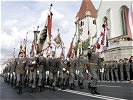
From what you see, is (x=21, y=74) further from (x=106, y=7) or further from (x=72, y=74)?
(x=106, y=7)

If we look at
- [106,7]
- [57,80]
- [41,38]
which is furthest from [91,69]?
[106,7]

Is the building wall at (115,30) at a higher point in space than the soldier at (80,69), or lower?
higher

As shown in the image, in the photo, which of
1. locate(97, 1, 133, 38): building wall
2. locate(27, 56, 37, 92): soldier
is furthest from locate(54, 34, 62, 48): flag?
locate(97, 1, 133, 38): building wall

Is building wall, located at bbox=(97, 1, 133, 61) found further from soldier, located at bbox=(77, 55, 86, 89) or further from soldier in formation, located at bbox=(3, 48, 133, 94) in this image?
soldier in formation, located at bbox=(3, 48, 133, 94)

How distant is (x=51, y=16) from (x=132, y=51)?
32069mm

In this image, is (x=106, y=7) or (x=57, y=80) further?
(x=106, y=7)

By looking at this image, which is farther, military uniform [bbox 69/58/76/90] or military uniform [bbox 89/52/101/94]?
military uniform [bbox 69/58/76/90]

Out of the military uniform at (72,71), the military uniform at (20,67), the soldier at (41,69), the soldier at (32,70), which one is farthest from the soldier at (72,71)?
the military uniform at (20,67)

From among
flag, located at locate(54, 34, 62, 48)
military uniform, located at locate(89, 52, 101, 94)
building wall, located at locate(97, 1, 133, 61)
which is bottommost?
military uniform, located at locate(89, 52, 101, 94)

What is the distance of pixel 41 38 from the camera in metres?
19.5

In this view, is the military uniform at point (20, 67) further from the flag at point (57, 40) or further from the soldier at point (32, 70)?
the flag at point (57, 40)

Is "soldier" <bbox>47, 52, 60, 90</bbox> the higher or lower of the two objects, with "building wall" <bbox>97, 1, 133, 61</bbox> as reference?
lower

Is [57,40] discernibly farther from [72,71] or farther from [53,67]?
[53,67]

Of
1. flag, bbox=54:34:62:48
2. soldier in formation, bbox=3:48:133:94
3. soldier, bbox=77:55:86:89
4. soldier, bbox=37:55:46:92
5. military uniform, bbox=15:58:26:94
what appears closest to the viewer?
soldier in formation, bbox=3:48:133:94
